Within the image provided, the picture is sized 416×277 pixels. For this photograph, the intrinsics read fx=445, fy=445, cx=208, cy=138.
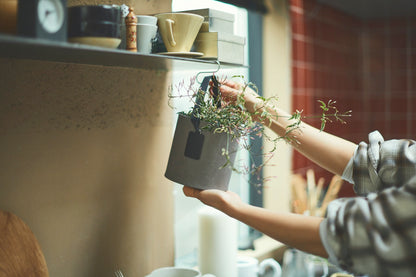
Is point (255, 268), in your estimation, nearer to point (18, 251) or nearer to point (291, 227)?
point (291, 227)

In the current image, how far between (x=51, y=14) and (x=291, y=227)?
24.8 inches

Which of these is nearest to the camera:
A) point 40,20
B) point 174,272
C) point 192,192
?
point 40,20

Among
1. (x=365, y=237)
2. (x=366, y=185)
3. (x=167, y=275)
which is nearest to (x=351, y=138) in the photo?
(x=366, y=185)

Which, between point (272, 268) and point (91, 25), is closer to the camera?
point (91, 25)

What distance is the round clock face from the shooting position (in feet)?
2.51

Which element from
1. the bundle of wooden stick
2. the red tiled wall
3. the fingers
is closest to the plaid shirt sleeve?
the fingers

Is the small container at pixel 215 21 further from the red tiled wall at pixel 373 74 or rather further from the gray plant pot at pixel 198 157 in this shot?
the red tiled wall at pixel 373 74

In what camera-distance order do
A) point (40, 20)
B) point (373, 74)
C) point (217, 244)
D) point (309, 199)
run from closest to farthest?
point (40, 20)
point (217, 244)
point (309, 199)
point (373, 74)

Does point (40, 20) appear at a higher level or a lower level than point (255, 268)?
higher

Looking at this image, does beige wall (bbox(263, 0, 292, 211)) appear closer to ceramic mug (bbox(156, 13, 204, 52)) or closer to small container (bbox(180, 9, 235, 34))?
small container (bbox(180, 9, 235, 34))

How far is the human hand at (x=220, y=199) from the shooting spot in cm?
104

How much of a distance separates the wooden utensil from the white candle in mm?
548

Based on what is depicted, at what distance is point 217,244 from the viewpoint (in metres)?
1.45

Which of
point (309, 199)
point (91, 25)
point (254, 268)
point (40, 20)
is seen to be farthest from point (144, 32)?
point (309, 199)
